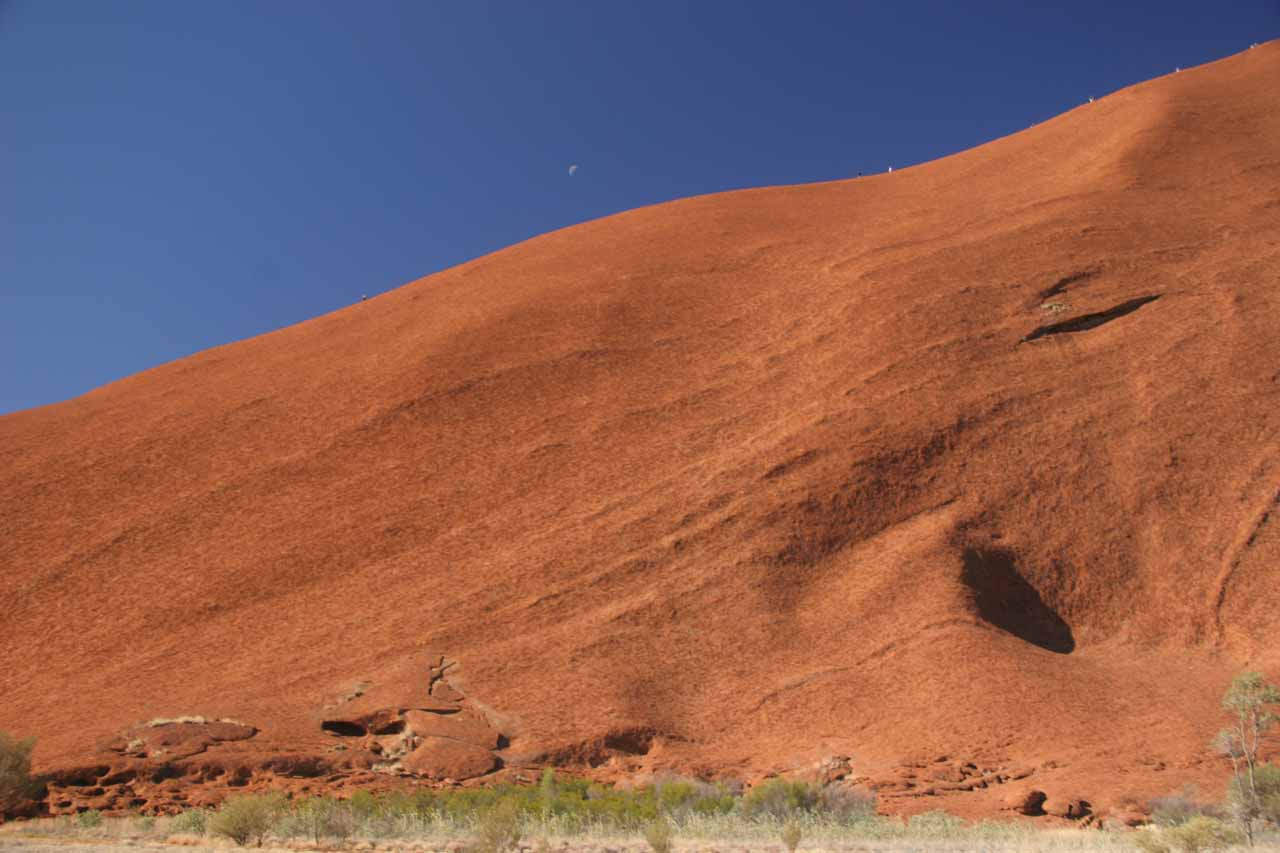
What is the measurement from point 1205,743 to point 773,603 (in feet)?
23.2

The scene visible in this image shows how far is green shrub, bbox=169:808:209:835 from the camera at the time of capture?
39.1 ft

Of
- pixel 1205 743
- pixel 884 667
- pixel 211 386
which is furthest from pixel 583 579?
pixel 211 386

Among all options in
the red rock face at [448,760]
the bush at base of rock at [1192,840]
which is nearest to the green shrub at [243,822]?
the red rock face at [448,760]

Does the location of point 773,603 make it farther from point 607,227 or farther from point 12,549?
point 607,227

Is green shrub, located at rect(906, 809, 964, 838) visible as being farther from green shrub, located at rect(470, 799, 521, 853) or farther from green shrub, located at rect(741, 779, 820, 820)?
green shrub, located at rect(470, 799, 521, 853)

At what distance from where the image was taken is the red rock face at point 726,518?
16.3 metres

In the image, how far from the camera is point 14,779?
13125 mm

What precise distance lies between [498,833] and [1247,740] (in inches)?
428

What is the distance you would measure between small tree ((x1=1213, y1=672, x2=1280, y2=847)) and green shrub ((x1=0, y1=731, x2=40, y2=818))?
46.0ft

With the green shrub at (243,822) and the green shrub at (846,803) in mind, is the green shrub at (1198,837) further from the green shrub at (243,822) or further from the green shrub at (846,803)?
the green shrub at (243,822)

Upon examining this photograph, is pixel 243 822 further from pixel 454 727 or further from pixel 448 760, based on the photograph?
pixel 454 727

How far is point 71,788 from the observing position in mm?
13922

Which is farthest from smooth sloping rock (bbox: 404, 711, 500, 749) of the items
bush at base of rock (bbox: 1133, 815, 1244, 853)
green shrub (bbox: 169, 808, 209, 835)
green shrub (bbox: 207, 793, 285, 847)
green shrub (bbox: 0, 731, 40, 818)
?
bush at base of rock (bbox: 1133, 815, 1244, 853)

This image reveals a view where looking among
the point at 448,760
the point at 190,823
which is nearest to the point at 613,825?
the point at 448,760
